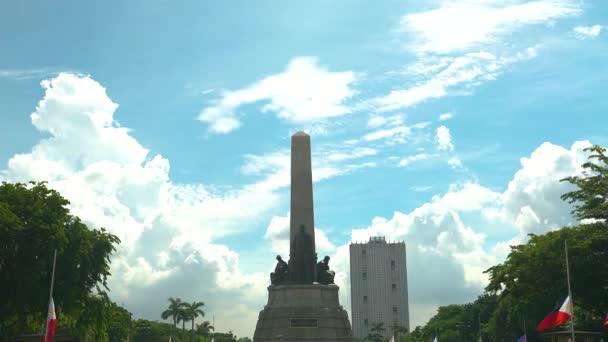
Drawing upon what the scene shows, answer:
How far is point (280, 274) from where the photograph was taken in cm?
4750

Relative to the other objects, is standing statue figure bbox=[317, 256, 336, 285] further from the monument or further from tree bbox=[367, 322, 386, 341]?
tree bbox=[367, 322, 386, 341]

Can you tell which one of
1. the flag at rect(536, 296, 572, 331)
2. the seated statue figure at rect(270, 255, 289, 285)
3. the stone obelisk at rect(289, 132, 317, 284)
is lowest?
the flag at rect(536, 296, 572, 331)

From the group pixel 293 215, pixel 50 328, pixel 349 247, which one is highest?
pixel 349 247

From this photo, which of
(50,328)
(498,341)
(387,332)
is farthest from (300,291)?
(387,332)

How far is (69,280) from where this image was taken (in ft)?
114

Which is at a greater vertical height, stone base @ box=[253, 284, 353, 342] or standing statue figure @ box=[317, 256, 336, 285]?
standing statue figure @ box=[317, 256, 336, 285]

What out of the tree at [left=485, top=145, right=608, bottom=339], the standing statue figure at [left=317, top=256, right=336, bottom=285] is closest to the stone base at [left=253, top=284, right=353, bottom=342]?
the standing statue figure at [left=317, top=256, right=336, bottom=285]

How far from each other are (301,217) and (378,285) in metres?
110

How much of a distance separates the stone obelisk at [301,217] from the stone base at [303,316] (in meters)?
1.35

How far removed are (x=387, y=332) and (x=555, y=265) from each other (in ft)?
373

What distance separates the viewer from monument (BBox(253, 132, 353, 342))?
43500 millimetres

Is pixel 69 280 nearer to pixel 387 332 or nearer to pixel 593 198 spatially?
pixel 593 198

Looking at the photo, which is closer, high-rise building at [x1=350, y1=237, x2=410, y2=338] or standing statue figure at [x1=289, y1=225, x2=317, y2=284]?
standing statue figure at [x1=289, y1=225, x2=317, y2=284]

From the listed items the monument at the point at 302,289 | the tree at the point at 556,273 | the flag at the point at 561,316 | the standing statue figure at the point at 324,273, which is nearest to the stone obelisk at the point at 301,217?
the monument at the point at 302,289
